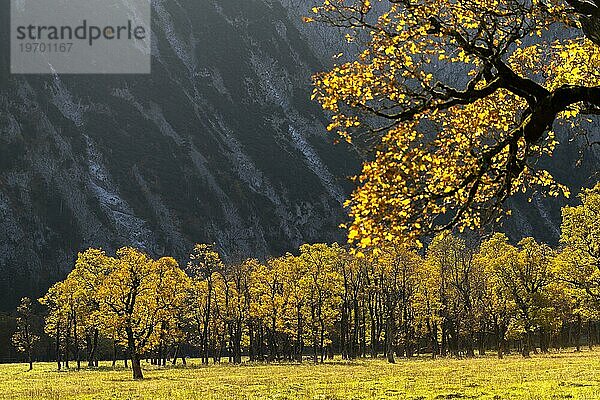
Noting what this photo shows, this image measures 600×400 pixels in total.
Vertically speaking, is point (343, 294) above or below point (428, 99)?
below

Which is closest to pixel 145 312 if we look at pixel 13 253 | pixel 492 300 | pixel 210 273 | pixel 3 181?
pixel 210 273

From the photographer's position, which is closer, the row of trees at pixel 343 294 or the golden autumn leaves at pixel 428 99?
the golden autumn leaves at pixel 428 99

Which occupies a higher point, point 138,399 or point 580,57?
point 580,57

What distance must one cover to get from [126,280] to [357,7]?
147 feet

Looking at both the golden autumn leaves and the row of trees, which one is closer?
the golden autumn leaves

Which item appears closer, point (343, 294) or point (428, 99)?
point (428, 99)

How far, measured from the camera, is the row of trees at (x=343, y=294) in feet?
171

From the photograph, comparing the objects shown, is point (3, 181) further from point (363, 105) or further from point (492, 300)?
point (363, 105)

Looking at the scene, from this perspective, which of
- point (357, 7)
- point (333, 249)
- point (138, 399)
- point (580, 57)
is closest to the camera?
point (357, 7)

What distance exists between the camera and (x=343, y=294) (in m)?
84.4

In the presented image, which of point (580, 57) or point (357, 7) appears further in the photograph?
point (580, 57)

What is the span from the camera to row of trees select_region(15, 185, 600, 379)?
52.0 m

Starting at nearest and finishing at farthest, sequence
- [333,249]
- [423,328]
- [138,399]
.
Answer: [138,399] → [333,249] → [423,328]

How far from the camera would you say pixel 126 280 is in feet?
171
